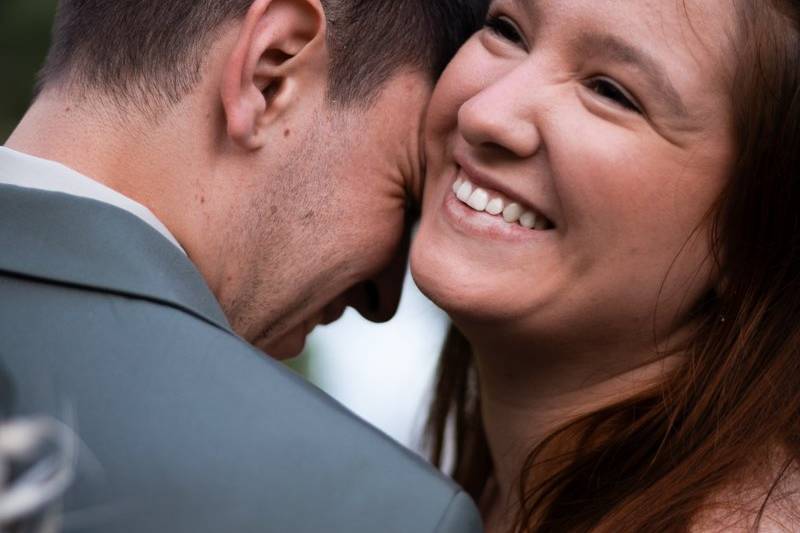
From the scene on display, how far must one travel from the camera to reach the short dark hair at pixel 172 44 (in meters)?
2.76

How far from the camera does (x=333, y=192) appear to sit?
10.2 ft

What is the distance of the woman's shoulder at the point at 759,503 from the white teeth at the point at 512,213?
78 centimetres

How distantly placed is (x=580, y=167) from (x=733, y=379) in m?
0.64

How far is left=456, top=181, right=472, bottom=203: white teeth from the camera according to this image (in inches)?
121

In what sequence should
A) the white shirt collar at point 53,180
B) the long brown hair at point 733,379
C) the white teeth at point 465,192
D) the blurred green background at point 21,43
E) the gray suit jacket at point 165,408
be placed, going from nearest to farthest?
the gray suit jacket at point 165,408, the white shirt collar at point 53,180, the long brown hair at point 733,379, the white teeth at point 465,192, the blurred green background at point 21,43

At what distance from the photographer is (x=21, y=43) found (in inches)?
306

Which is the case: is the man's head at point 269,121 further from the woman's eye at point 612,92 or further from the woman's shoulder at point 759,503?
the woman's shoulder at point 759,503

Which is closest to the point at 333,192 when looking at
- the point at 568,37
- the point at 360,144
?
the point at 360,144

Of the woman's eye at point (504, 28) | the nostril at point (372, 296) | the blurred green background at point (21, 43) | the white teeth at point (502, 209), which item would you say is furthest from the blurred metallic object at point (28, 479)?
the blurred green background at point (21, 43)

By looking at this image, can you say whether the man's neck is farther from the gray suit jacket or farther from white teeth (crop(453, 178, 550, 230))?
white teeth (crop(453, 178, 550, 230))

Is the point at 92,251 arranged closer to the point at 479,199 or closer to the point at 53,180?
the point at 53,180

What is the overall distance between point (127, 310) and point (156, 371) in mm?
139

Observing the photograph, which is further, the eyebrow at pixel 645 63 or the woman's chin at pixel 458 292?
the woman's chin at pixel 458 292

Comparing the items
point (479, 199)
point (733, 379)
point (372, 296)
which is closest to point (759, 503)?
point (733, 379)
